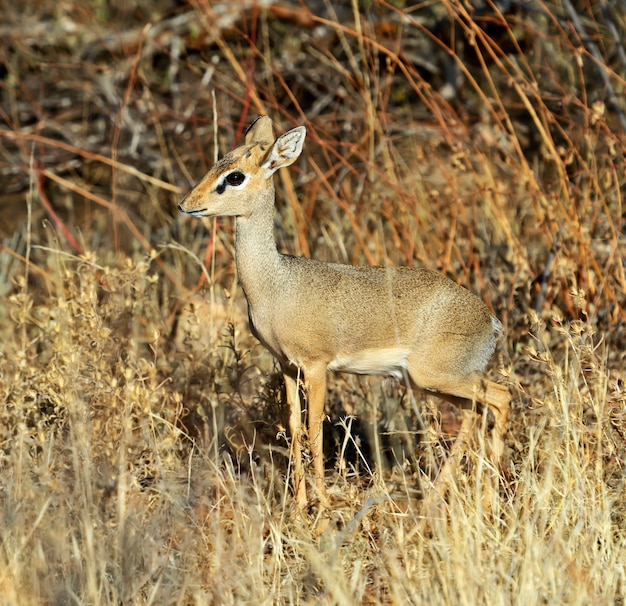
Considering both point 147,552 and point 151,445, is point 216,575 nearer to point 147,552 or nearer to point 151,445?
point 147,552

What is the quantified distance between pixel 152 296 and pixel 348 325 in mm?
1639

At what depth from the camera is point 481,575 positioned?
3117mm

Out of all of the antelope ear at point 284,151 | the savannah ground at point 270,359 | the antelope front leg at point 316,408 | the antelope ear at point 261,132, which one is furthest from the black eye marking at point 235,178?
the antelope front leg at point 316,408

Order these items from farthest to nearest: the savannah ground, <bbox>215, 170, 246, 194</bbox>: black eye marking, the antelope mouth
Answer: <bbox>215, 170, 246, 194</bbox>: black eye marking
the antelope mouth
the savannah ground

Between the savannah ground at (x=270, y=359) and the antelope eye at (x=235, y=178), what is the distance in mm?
686

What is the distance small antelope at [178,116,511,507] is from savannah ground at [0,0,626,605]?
0.20 meters

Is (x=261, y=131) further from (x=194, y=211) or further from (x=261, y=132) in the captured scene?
(x=194, y=211)

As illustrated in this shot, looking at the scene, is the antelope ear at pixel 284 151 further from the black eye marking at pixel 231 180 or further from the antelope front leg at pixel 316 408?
the antelope front leg at pixel 316 408

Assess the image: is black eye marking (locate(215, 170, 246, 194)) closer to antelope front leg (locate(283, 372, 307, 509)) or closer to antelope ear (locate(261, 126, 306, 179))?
antelope ear (locate(261, 126, 306, 179))

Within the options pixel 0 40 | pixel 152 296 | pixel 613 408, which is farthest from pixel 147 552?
pixel 0 40

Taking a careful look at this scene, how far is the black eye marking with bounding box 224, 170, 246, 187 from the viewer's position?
4117 mm

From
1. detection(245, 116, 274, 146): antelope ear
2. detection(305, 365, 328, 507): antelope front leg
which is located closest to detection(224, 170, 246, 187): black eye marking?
detection(245, 116, 274, 146): antelope ear

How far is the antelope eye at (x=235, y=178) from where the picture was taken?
4117 mm

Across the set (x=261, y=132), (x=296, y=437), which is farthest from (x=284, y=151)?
(x=296, y=437)
